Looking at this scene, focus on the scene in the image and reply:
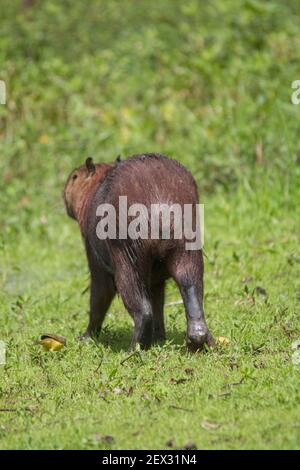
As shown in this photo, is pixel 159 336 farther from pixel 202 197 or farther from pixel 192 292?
pixel 202 197

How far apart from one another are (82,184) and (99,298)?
757 mm

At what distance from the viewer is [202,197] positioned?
997 centimetres

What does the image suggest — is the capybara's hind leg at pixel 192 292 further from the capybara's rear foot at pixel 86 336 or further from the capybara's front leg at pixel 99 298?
Answer: the capybara's rear foot at pixel 86 336

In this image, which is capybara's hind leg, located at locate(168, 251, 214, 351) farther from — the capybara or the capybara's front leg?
the capybara's front leg

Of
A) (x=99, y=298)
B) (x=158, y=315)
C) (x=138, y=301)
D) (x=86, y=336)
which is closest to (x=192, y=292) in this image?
(x=138, y=301)

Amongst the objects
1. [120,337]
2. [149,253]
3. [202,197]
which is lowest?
[120,337]

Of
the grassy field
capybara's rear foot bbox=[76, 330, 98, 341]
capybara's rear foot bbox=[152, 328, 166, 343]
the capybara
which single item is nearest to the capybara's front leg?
capybara's rear foot bbox=[76, 330, 98, 341]

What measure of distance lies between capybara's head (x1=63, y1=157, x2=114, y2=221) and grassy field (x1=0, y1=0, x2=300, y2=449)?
840 mm

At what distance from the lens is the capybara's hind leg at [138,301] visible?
18.4ft

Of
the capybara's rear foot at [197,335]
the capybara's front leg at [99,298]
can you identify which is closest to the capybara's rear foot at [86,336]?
the capybara's front leg at [99,298]

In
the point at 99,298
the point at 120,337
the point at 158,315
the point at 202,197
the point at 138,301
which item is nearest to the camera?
the point at 138,301

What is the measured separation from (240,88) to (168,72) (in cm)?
138

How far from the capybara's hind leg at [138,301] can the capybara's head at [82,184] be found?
0.93m

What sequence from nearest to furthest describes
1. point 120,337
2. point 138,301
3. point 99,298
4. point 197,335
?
point 197,335 < point 138,301 < point 99,298 < point 120,337
